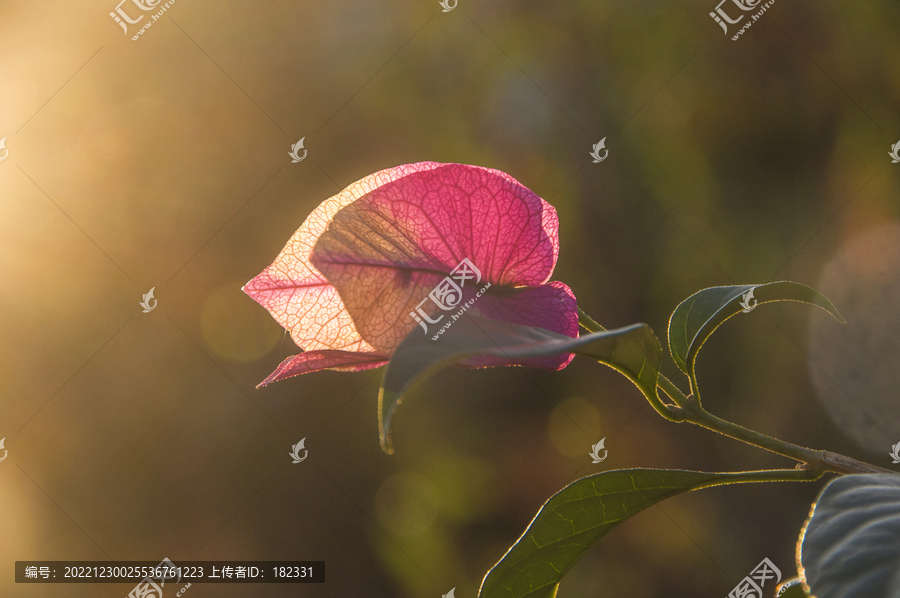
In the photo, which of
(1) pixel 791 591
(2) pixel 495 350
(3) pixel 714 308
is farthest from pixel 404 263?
(1) pixel 791 591

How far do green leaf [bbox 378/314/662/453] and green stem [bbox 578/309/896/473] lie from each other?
0.12 ft

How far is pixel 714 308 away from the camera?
17.8 inches

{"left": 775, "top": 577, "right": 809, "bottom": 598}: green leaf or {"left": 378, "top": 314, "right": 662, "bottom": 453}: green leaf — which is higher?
{"left": 378, "top": 314, "right": 662, "bottom": 453}: green leaf

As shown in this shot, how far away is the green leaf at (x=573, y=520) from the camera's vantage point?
412mm

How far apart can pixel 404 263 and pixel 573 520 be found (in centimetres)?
24

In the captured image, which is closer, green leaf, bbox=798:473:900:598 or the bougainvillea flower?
green leaf, bbox=798:473:900:598

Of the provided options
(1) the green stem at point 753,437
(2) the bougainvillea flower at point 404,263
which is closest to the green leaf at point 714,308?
(1) the green stem at point 753,437

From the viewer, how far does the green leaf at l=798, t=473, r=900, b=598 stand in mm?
232

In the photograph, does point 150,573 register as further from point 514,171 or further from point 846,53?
point 846,53

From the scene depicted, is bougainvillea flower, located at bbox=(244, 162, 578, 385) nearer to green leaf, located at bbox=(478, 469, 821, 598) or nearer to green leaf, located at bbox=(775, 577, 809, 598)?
green leaf, located at bbox=(478, 469, 821, 598)

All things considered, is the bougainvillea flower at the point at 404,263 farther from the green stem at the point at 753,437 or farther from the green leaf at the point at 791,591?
the green leaf at the point at 791,591

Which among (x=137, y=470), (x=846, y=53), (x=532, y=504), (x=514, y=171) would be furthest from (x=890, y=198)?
(x=137, y=470)

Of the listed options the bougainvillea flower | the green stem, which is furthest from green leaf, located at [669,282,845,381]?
the bougainvillea flower

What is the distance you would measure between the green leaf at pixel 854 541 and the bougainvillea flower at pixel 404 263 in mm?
159
